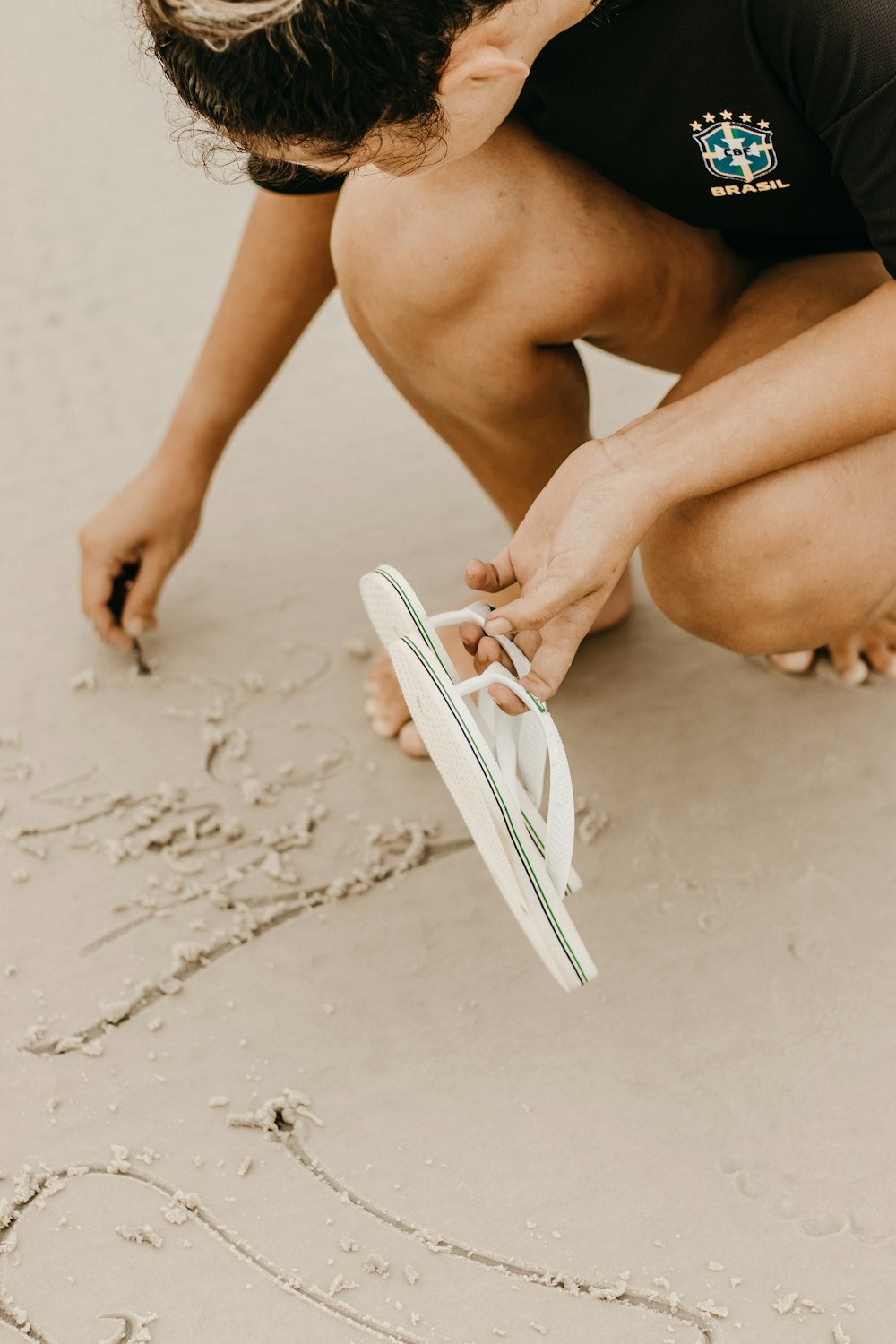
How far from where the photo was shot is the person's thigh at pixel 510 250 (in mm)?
1254

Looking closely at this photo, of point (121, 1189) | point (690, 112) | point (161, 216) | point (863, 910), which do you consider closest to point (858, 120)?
point (690, 112)

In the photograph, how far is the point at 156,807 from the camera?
1417mm

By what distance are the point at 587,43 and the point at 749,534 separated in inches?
17.4

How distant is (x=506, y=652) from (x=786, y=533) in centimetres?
27

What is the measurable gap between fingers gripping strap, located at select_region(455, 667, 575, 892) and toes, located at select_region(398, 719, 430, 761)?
455mm

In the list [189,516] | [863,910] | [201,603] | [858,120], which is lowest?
[863,910]

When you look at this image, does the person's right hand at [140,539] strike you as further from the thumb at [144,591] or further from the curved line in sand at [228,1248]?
the curved line in sand at [228,1248]

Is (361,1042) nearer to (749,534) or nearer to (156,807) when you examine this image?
(156,807)

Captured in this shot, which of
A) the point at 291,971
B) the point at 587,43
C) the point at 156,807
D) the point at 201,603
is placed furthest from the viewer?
the point at 201,603

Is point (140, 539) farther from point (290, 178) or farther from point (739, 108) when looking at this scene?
point (739, 108)

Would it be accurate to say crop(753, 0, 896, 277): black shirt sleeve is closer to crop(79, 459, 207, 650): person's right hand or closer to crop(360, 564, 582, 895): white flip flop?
crop(360, 564, 582, 895): white flip flop

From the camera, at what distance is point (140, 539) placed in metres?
1.61

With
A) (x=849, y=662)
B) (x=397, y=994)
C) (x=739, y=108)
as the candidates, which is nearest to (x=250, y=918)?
(x=397, y=994)

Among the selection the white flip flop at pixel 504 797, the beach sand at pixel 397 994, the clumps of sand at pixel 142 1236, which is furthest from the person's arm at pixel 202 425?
the clumps of sand at pixel 142 1236
